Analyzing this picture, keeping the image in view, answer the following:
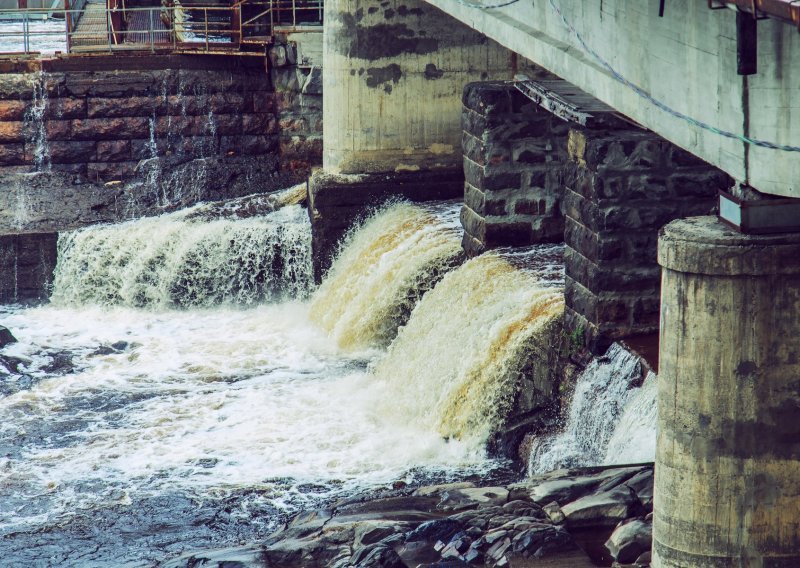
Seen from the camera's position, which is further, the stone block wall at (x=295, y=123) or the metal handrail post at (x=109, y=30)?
the metal handrail post at (x=109, y=30)

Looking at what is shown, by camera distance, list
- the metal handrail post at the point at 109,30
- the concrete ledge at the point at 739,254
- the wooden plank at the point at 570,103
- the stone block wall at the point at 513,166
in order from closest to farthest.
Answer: the concrete ledge at the point at 739,254
the wooden plank at the point at 570,103
the stone block wall at the point at 513,166
the metal handrail post at the point at 109,30

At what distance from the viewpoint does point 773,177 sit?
859 centimetres

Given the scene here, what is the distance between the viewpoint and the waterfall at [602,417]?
503 inches

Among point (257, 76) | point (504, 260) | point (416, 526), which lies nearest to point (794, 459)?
point (416, 526)

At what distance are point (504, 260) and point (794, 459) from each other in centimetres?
846

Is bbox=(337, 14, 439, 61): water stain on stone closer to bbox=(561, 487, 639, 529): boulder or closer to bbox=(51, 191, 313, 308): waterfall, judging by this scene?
bbox=(51, 191, 313, 308): waterfall

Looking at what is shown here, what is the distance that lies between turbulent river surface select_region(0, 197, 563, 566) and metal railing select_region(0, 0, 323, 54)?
3721 millimetres

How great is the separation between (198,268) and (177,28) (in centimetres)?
731

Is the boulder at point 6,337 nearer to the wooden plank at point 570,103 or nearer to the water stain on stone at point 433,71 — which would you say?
the water stain on stone at point 433,71

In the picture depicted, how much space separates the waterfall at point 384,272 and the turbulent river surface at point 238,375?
3 centimetres

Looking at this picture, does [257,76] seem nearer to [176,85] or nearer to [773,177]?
[176,85]

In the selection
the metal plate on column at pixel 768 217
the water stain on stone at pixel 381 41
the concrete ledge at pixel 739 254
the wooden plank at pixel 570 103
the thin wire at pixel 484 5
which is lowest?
the concrete ledge at pixel 739 254

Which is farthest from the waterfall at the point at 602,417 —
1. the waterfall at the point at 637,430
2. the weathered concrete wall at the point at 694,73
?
the weathered concrete wall at the point at 694,73

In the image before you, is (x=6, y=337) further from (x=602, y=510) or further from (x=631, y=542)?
(x=631, y=542)
